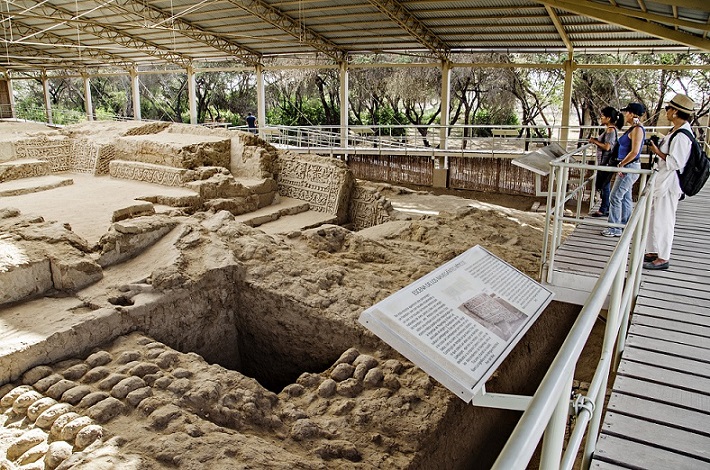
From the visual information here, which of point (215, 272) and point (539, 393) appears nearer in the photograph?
point (539, 393)

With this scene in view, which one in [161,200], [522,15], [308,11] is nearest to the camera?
[161,200]

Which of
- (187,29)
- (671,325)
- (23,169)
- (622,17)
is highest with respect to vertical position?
(187,29)

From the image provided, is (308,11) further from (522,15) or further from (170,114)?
(170,114)

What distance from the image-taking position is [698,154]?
4734 millimetres

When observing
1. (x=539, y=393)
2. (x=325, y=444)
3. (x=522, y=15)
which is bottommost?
(x=325, y=444)

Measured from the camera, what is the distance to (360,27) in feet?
58.3

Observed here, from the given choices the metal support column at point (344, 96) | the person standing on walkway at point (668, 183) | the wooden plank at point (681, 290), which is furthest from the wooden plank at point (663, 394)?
the metal support column at point (344, 96)

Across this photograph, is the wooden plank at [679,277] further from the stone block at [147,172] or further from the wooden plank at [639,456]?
the stone block at [147,172]

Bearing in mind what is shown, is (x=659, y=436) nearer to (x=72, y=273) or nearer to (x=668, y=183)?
(x=668, y=183)

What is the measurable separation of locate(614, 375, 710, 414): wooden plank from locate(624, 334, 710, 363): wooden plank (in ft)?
1.39

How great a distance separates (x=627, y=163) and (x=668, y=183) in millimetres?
1125

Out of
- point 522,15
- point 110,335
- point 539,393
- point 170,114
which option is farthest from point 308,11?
point 170,114

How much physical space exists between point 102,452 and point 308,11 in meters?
16.2

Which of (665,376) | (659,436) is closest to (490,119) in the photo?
(665,376)
